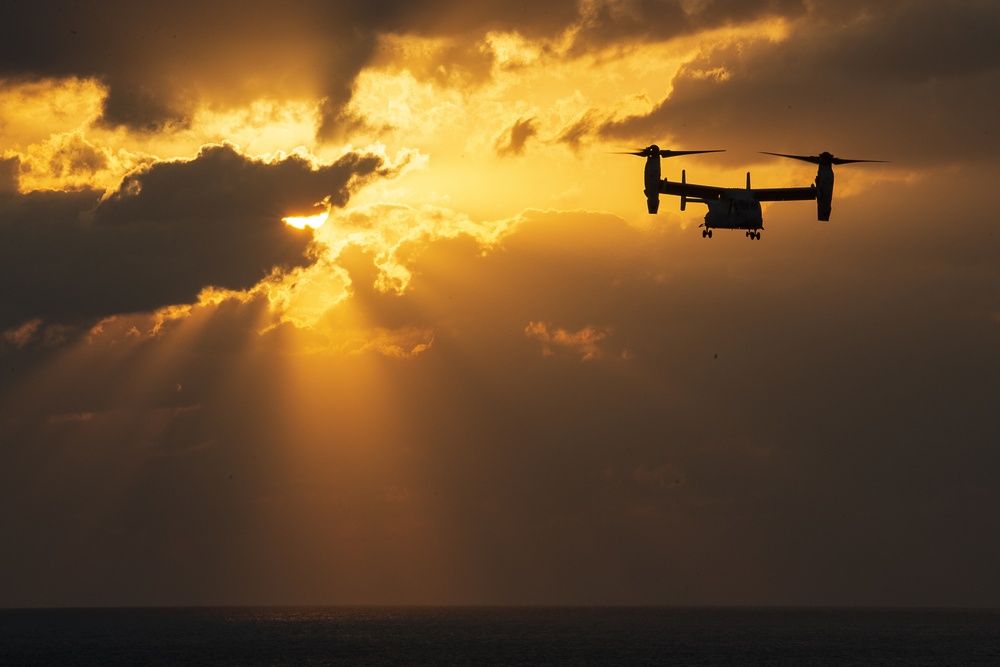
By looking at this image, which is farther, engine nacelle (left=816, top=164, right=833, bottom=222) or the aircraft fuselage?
the aircraft fuselage

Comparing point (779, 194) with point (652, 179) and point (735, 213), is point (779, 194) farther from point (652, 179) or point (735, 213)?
point (652, 179)

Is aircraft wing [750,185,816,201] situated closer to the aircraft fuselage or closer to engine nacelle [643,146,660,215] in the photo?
the aircraft fuselage

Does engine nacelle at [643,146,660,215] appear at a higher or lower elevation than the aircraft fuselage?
higher

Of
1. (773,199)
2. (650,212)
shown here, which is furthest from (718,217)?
(650,212)

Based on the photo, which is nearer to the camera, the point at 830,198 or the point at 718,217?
the point at 830,198

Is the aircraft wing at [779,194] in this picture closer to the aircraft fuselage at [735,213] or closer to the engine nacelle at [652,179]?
the aircraft fuselage at [735,213]

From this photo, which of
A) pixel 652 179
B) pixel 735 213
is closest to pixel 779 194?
pixel 735 213

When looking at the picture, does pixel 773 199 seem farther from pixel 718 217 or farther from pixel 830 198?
pixel 830 198

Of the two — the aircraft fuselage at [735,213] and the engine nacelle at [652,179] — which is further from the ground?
the engine nacelle at [652,179]
